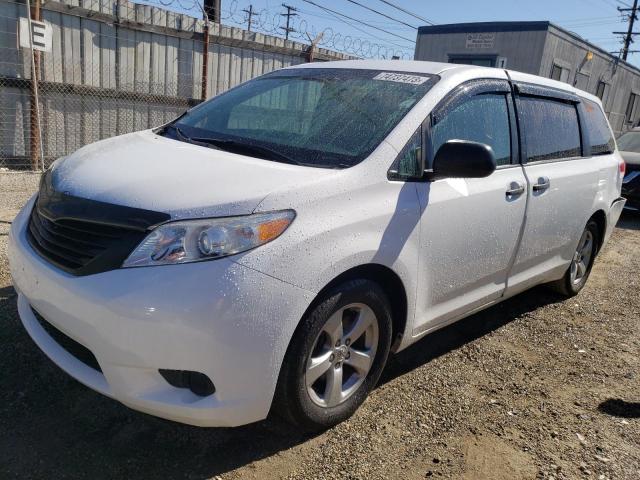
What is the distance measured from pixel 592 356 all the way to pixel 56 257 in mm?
3512

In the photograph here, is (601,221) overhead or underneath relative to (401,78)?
underneath

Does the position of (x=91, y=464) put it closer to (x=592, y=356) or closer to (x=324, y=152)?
(x=324, y=152)

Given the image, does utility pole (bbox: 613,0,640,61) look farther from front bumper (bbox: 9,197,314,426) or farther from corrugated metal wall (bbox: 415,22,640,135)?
front bumper (bbox: 9,197,314,426)

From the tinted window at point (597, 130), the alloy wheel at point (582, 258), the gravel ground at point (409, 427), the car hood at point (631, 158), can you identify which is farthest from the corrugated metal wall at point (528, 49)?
the gravel ground at point (409, 427)

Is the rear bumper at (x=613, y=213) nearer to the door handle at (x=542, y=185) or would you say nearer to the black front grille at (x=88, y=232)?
Result: the door handle at (x=542, y=185)

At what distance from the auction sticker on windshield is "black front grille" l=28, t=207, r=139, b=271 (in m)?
A: 1.77

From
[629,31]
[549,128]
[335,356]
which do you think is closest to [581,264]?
[549,128]

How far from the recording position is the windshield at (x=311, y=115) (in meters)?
2.77

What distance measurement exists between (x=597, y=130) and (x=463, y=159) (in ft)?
8.99

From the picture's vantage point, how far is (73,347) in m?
2.37

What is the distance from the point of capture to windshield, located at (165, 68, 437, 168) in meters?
2.77

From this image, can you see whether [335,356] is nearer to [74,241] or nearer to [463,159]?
[463,159]

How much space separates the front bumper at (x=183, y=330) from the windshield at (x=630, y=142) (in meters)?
9.71

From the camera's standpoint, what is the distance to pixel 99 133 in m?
8.55
